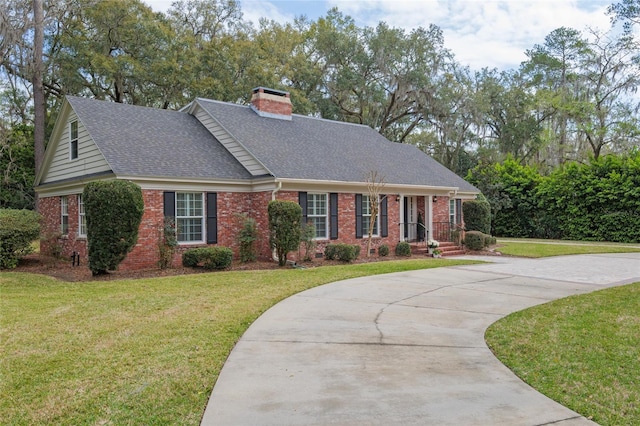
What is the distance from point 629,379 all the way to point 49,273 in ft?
42.8

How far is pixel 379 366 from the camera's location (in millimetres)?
4695

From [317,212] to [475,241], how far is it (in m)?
6.91

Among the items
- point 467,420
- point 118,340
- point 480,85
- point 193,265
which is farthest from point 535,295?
point 480,85

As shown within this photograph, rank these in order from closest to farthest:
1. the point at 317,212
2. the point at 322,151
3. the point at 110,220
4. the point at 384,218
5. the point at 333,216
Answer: the point at 110,220, the point at 317,212, the point at 333,216, the point at 384,218, the point at 322,151

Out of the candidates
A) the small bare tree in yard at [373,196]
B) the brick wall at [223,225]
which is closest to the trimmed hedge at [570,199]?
the small bare tree in yard at [373,196]

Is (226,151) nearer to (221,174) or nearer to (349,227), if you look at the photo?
(221,174)

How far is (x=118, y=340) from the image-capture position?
5.64 meters

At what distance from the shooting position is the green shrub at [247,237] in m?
13.9

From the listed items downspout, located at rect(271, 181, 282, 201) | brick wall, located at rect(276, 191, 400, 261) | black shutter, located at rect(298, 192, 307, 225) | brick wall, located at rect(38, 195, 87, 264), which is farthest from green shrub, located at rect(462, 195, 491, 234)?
brick wall, located at rect(38, 195, 87, 264)

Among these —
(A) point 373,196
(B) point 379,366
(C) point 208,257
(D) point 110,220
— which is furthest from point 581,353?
(A) point 373,196

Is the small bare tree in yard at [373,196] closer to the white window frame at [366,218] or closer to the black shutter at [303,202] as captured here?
the white window frame at [366,218]

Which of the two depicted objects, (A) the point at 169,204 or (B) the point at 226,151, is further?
(B) the point at 226,151

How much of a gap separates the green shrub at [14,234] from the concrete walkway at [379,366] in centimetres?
1003

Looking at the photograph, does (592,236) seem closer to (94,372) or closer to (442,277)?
(442,277)
